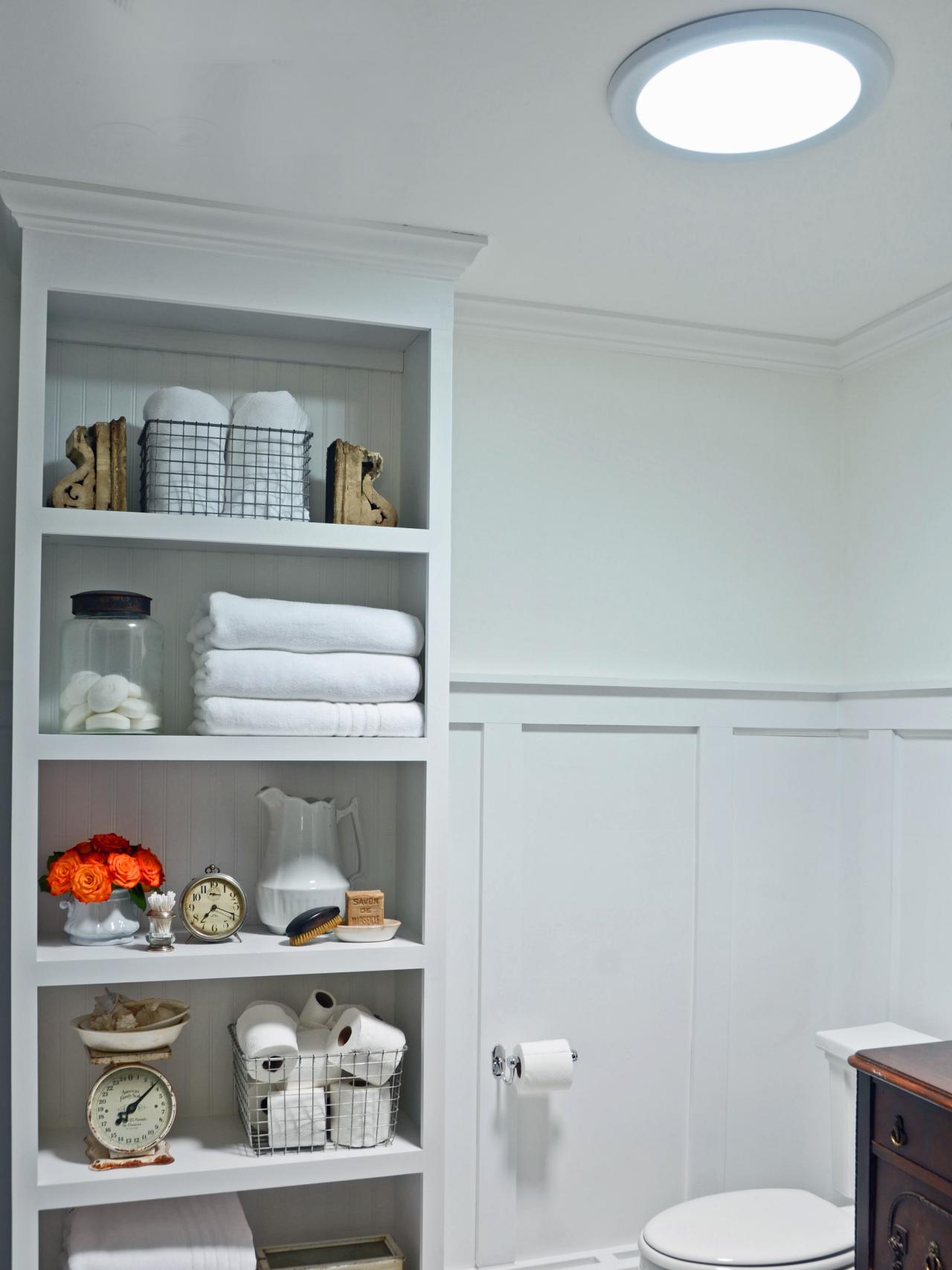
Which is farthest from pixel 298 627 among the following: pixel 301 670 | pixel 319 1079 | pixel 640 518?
pixel 640 518

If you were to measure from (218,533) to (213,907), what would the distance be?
721mm

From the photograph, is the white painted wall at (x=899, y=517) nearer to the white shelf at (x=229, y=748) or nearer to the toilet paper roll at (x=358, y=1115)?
the white shelf at (x=229, y=748)

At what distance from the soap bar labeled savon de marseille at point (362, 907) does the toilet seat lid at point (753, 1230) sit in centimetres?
86

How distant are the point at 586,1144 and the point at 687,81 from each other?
7.33 feet

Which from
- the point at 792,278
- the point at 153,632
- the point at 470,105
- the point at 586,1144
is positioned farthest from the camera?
the point at 586,1144

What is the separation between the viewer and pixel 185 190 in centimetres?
204

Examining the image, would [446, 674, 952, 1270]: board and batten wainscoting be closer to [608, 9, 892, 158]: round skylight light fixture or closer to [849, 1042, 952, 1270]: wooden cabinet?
[849, 1042, 952, 1270]: wooden cabinet

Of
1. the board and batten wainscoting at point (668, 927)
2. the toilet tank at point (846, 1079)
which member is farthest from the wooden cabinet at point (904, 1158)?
the board and batten wainscoting at point (668, 927)

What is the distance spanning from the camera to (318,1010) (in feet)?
7.69

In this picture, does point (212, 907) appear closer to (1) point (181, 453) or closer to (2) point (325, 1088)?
(2) point (325, 1088)

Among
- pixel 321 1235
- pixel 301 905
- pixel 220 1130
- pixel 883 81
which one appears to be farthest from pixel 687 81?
pixel 321 1235

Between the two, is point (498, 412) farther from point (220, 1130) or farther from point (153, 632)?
point (220, 1130)

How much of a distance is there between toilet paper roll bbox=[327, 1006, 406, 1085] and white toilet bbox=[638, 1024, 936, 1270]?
25.3 inches

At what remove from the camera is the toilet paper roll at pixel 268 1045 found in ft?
6.97
